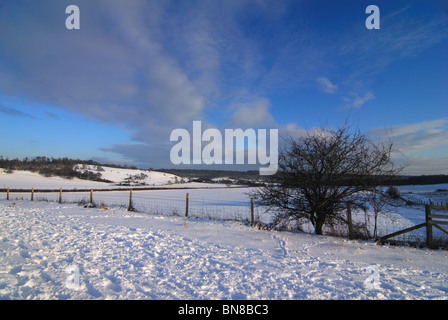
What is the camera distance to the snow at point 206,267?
12.6ft

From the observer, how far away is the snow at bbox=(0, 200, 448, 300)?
12.6ft

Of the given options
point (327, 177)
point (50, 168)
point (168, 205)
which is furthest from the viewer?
point (50, 168)

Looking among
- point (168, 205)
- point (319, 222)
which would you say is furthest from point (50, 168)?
point (319, 222)

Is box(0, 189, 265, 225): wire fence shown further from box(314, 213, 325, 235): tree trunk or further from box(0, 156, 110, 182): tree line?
box(0, 156, 110, 182): tree line

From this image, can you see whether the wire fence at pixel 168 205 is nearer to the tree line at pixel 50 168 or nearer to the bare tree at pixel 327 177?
the bare tree at pixel 327 177

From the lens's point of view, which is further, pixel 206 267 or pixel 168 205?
pixel 168 205

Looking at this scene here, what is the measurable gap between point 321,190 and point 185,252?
562cm

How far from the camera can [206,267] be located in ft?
16.5

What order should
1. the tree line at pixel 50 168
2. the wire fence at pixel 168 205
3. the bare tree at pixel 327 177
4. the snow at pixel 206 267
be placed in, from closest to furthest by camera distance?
1. the snow at pixel 206 267
2. the bare tree at pixel 327 177
3. the wire fence at pixel 168 205
4. the tree line at pixel 50 168

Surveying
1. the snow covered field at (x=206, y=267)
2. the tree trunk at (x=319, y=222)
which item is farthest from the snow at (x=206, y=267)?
the tree trunk at (x=319, y=222)

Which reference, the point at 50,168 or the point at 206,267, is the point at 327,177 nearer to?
the point at 206,267

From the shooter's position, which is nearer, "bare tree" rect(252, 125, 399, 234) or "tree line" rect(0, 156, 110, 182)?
"bare tree" rect(252, 125, 399, 234)

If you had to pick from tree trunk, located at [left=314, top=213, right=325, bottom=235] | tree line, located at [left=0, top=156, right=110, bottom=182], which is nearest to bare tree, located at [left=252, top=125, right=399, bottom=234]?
tree trunk, located at [left=314, top=213, right=325, bottom=235]
